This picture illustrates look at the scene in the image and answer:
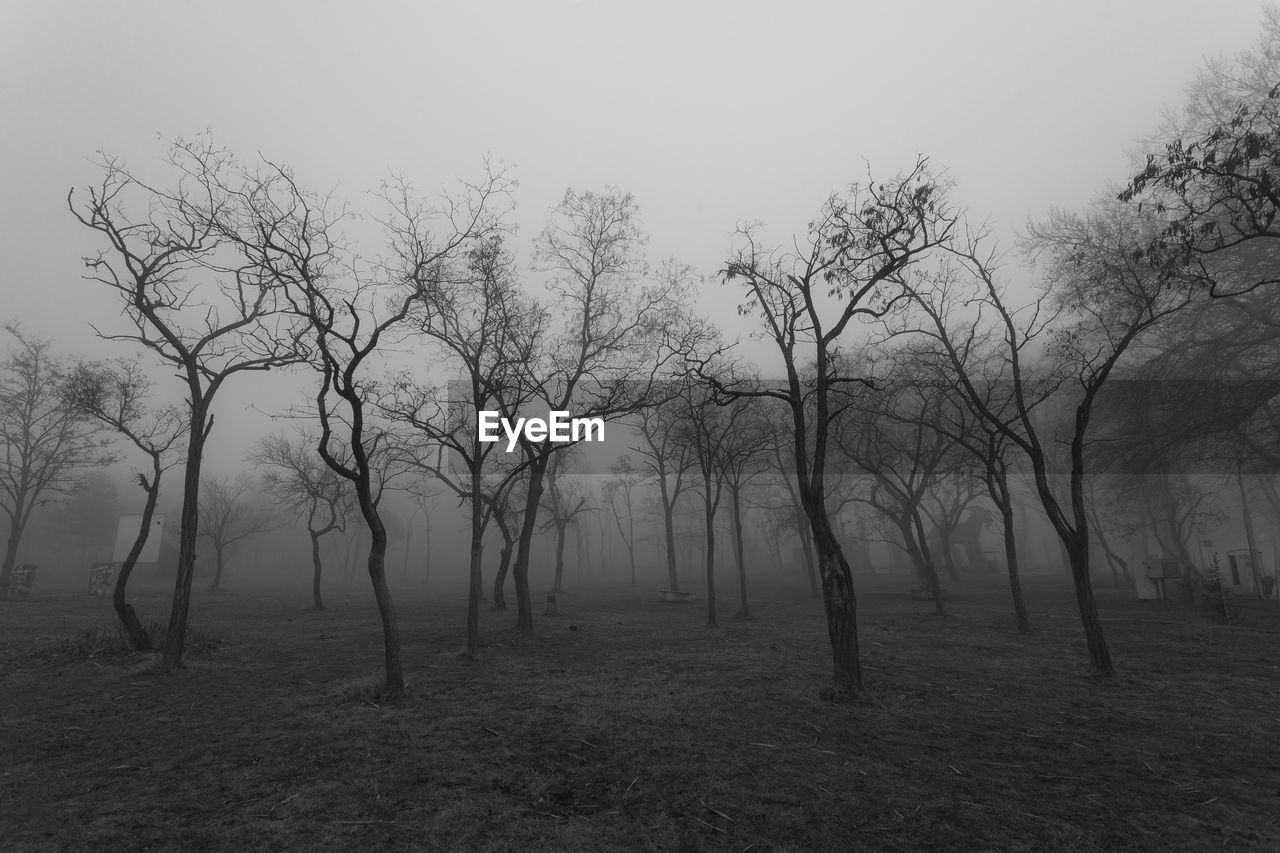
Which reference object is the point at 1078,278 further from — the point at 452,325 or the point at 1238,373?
the point at 452,325

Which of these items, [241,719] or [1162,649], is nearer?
[241,719]

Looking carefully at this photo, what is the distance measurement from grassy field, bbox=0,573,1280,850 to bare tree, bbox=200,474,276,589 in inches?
A: 1063

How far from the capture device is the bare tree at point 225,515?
39.3 metres

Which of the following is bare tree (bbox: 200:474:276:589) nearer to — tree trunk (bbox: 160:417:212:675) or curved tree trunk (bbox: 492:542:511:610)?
curved tree trunk (bbox: 492:542:511:610)

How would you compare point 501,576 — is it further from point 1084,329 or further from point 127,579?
point 1084,329

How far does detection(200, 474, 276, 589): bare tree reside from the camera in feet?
129

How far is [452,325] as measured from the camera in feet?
54.3

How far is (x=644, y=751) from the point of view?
7.62 m

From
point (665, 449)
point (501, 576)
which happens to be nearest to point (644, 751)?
point (501, 576)

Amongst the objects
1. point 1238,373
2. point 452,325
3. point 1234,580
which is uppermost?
point 452,325

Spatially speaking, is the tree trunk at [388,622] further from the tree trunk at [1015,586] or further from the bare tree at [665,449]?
the tree trunk at [1015,586]

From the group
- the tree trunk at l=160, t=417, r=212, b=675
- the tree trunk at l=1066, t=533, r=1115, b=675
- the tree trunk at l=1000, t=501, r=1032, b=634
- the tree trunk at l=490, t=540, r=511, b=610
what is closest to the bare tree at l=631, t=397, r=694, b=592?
the tree trunk at l=490, t=540, r=511, b=610

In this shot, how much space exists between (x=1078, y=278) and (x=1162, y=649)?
10151 mm

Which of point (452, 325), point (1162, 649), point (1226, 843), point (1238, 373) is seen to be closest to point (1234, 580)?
point (1238, 373)
